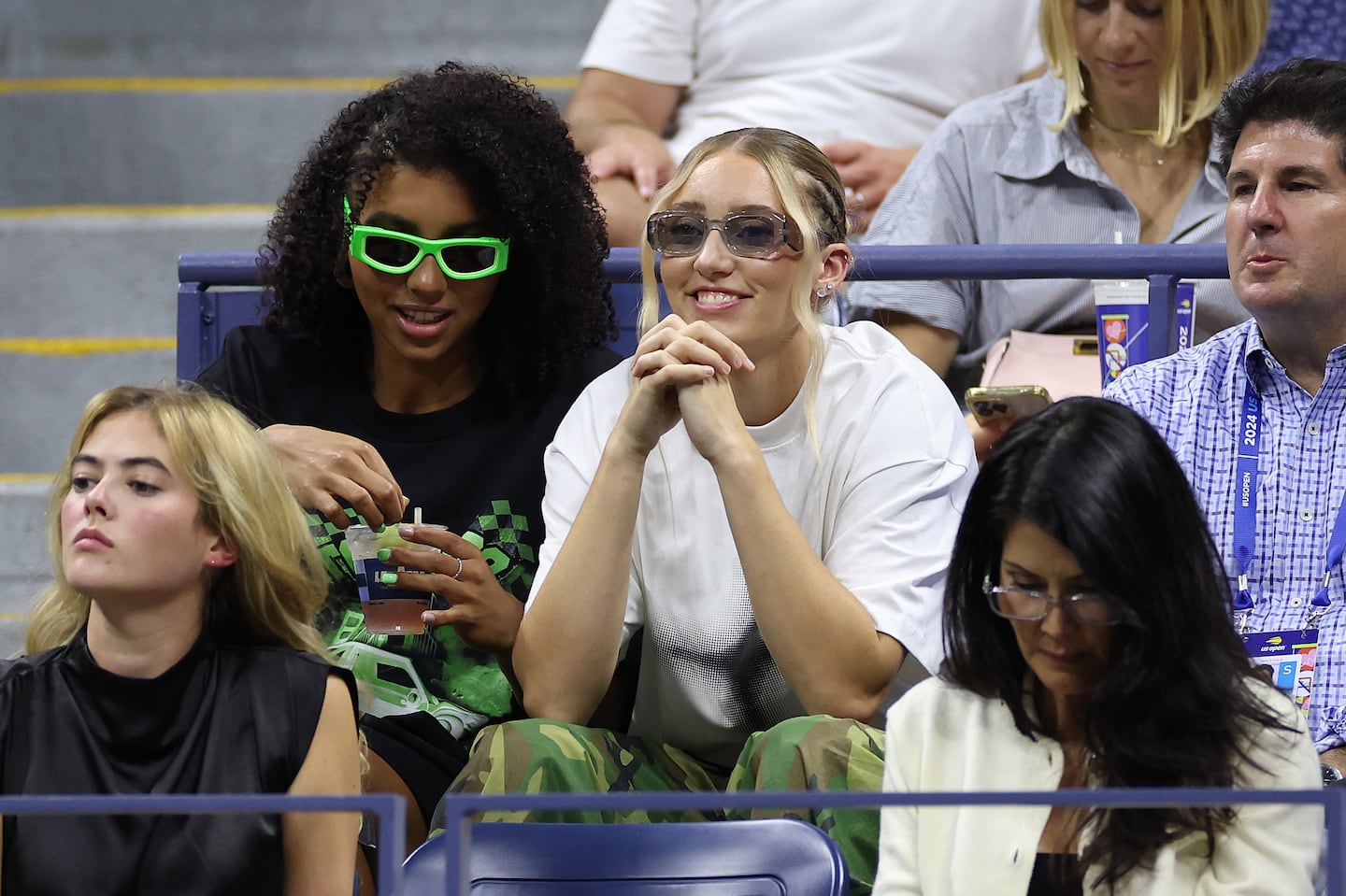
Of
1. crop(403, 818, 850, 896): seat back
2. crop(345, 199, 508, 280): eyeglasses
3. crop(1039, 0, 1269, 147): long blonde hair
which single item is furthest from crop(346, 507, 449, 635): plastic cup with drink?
crop(1039, 0, 1269, 147): long blonde hair

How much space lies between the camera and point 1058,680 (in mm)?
1749

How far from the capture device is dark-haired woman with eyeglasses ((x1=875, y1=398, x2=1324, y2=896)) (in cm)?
157

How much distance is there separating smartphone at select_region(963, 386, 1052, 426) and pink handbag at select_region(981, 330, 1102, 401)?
380mm

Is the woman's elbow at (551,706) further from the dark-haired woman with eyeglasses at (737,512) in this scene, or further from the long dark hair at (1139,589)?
the long dark hair at (1139,589)

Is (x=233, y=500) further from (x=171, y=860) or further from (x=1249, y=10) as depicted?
(x=1249, y=10)

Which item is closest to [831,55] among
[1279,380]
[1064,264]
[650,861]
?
[1064,264]

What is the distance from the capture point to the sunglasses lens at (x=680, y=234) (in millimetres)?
2457

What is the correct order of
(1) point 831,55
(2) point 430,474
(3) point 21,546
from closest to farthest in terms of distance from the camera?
1. (2) point 430,474
2. (1) point 831,55
3. (3) point 21,546

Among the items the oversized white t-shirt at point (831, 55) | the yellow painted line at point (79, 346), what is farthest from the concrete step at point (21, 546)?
the oversized white t-shirt at point (831, 55)

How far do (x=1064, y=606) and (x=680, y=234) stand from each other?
0.95 meters

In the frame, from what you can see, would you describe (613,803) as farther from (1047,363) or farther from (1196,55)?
(1196,55)

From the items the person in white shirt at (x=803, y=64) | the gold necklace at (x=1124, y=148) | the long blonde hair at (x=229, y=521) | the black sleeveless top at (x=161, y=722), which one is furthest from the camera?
the person in white shirt at (x=803, y=64)

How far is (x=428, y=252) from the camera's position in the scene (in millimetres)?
2627

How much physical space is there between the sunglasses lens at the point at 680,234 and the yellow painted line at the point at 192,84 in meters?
2.07
